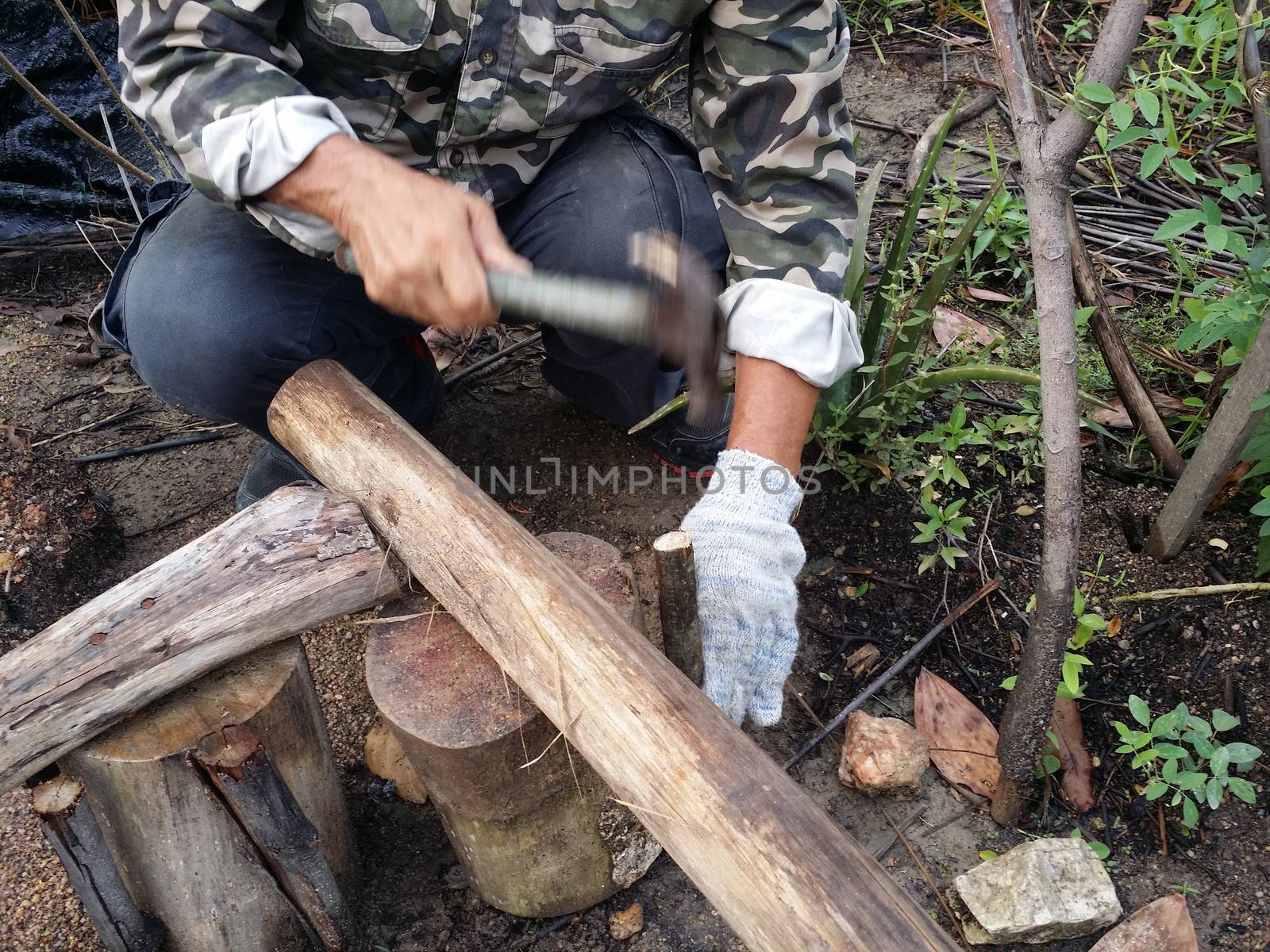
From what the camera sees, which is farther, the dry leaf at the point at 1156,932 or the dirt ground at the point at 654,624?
the dirt ground at the point at 654,624

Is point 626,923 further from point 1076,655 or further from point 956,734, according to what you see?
point 1076,655

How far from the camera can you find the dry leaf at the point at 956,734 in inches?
72.4

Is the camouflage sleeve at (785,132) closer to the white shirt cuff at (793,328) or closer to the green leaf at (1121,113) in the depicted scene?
the white shirt cuff at (793,328)

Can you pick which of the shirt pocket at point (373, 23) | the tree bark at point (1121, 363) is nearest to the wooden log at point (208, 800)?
the shirt pocket at point (373, 23)

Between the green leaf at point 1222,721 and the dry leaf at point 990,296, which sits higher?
the green leaf at point 1222,721

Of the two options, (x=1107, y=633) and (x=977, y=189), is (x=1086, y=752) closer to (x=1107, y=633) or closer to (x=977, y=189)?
(x=1107, y=633)

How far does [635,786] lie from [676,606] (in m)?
0.35

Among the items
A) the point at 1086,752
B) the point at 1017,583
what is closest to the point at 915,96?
the point at 1017,583

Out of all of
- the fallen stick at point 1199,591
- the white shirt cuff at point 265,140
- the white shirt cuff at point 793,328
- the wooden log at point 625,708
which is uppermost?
the white shirt cuff at point 265,140

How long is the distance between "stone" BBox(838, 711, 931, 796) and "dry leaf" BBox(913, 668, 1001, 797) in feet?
0.13

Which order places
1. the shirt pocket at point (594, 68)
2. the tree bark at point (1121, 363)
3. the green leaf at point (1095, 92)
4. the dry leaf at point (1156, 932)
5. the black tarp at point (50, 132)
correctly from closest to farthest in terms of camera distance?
1. the green leaf at point (1095, 92)
2. the dry leaf at point (1156, 932)
3. the shirt pocket at point (594, 68)
4. the tree bark at point (1121, 363)
5. the black tarp at point (50, 132)

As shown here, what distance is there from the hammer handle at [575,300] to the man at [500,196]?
0.03m

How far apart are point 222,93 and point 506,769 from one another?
48.8 inches

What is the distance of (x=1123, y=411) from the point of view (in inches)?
92.9
